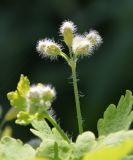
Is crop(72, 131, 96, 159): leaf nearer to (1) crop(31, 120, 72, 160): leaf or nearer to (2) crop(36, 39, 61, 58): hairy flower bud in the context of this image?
(1) crop(31, 120, 72, 160): leaf

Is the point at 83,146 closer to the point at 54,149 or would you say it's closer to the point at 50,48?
the point at 54,149

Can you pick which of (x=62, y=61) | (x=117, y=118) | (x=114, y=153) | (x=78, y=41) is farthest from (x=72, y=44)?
(x=62, y=61)

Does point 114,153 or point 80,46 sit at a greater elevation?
point 80,46

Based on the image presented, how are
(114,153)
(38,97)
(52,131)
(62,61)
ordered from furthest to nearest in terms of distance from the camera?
1. (62,61)
2. (52,131)
3. (38,97)
4. (114,153)

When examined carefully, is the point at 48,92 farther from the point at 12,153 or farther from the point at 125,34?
the point at 125,34

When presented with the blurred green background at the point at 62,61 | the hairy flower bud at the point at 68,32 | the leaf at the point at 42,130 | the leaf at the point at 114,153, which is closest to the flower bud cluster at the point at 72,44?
the hairy flower bud at the point at 68,32

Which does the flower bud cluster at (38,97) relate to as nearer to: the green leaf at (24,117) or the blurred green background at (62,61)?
the green leaf at (24,117)
